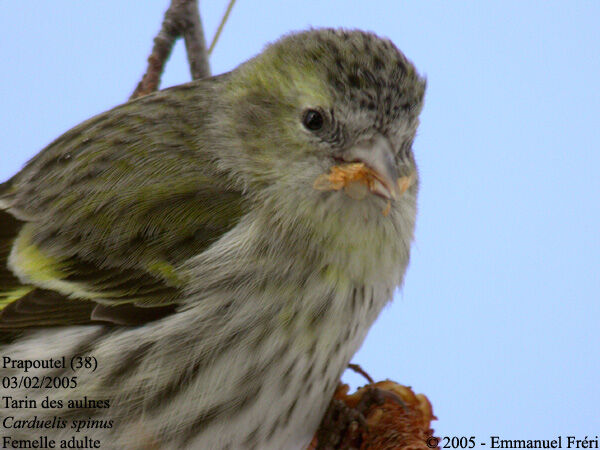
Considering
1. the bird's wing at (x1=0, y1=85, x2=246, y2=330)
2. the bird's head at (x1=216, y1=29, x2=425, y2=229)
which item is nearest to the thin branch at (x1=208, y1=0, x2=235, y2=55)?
the bird's head at (x1=216, y1=29, x2=425, y2=229)

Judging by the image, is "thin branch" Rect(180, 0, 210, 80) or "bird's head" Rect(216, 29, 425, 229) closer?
"bird's head" Rect(216, 29, 425, 229)

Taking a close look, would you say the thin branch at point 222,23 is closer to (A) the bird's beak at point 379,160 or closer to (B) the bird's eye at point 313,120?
(B) the bird's eye at point 313,120

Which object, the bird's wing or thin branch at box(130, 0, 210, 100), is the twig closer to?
the bird's wing

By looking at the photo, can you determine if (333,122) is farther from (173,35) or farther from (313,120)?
(173,35)

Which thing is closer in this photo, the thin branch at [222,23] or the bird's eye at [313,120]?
the bird's eye at [313,120]

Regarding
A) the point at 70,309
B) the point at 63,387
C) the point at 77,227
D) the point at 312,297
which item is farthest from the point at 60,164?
the point at 312,297

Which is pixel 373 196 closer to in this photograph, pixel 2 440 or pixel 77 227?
pixel 77 227

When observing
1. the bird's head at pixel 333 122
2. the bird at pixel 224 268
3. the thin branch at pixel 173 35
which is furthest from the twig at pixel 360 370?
the thin branch at pixel 173 35
